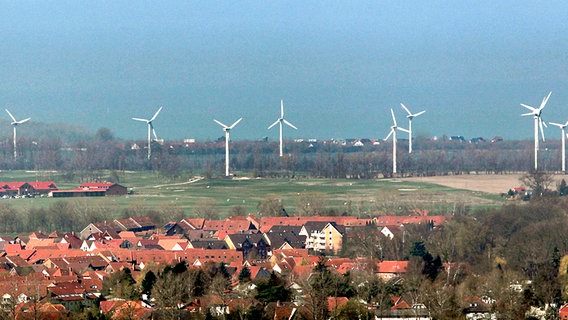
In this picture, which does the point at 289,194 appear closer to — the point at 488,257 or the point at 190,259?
the point at 190,259

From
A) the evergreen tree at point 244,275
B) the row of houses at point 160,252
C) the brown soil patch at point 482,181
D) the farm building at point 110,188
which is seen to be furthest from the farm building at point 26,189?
the evergreen tree at point 244,275

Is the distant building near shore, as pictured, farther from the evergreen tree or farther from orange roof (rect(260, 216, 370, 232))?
the evergreen tree

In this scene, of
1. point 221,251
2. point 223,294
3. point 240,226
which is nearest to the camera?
point 223,294

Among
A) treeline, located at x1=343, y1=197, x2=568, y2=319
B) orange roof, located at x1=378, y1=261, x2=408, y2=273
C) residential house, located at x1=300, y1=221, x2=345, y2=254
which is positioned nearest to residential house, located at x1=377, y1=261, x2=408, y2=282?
orange roof, located at x1=378, y1=261, x2=408, y2=273

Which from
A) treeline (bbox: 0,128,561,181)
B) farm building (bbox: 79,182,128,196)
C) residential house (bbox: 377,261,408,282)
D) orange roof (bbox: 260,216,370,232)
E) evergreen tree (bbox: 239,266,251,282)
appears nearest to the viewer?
evergreen tree (bbox: 239,266,251,282)

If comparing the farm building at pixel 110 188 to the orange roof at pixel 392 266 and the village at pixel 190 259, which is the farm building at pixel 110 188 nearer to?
the village at pixel 190 259

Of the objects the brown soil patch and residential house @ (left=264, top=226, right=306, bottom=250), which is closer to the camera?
residential house @ (left=264, top=226, right=306, bottom=250)

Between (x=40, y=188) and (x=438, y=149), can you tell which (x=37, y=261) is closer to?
(x=40, y=188)

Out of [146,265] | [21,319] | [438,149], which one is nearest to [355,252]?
[146,265]
